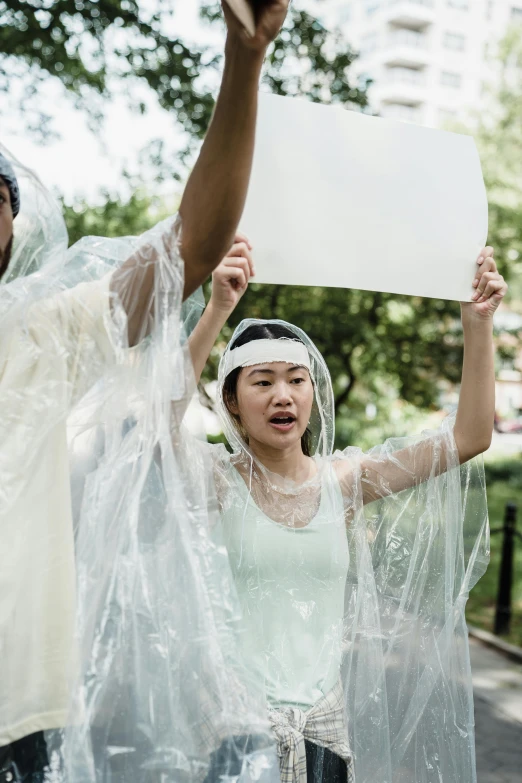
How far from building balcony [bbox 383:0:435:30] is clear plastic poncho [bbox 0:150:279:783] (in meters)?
68.5

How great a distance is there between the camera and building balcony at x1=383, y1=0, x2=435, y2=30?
6209 cm

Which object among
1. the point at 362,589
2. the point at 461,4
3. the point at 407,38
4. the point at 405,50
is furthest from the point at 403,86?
the point at 362,589

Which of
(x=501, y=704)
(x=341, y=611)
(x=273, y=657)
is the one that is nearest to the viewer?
(x=273, y=657)

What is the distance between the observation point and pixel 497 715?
15.8 feet

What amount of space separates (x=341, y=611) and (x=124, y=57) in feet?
23.2

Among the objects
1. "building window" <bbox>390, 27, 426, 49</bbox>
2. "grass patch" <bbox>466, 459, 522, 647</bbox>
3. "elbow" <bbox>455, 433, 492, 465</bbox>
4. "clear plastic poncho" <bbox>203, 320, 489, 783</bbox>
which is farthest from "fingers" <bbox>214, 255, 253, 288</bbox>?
"building window" <bbox>390, 27, 426, 49</bbox>

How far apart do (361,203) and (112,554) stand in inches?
44.0

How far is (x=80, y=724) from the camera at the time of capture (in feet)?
4.01

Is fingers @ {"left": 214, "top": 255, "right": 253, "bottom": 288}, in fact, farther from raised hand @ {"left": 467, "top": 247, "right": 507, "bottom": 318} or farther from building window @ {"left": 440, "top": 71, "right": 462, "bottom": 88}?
building window @ {"left": 440, "top": 71, "right": 462, "bottom": 88}

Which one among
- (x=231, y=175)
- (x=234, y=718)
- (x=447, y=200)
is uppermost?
(x=447, y=200)

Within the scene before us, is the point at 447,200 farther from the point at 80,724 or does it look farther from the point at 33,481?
the point at 80,724

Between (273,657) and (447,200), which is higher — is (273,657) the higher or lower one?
the lower one

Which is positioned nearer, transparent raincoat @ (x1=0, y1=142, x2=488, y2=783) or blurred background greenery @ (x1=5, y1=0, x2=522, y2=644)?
transparent raincoat @ (x1=0, y1=142, x2=488, y2=783)

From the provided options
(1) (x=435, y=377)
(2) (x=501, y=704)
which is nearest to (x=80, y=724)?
(2) (x=501, y=704)
